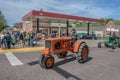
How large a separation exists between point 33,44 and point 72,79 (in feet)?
39.4

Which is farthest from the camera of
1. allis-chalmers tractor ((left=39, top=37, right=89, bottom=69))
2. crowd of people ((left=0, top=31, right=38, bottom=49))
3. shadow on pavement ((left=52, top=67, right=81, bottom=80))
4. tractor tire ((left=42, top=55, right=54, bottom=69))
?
crowd of people ((left=0, top=31, right=38, bottom=49))

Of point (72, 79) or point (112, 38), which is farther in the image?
point (112, 38)

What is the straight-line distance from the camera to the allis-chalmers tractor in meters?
8.05

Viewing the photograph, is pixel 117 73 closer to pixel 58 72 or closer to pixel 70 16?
pixel 58 72

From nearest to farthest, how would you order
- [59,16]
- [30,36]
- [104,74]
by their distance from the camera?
[104,74], [30,36], [59,16]

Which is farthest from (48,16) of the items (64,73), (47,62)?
(64,73)

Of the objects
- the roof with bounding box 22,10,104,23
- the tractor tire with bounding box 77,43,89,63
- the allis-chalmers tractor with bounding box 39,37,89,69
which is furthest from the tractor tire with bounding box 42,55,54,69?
the roof with bounding box 22,10,104,23

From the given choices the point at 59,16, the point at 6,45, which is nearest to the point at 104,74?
the point at 6,45

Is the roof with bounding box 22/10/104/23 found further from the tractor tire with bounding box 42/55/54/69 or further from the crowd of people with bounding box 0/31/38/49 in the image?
the tractor tire with bounding box 42/55/54/69

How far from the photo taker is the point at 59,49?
29.4 ft

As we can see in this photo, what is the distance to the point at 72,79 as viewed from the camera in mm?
6629

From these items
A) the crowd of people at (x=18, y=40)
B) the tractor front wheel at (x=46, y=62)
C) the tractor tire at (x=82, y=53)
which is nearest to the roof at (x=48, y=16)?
the crowd of people at (x=18, y=40)

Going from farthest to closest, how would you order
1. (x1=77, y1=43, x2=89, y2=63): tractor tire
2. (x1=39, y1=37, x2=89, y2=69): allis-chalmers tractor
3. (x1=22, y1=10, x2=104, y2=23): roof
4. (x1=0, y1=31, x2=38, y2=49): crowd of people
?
(x1=22, y1=10, x2=104, y2=23): roof < (x1=0, y1=31, x2=38, y2=49): crowd of people < (x1=77, y1=43, x2=89, y2=63): tractor tire < (x1=39, y1=37, x2=89, y2=69): allis-chalmers tractor

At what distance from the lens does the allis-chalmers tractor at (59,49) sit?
805 centimetres
